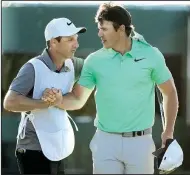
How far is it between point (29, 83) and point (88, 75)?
346mm

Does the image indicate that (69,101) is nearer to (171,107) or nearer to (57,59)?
(57,59)

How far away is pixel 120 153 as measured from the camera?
3.22m

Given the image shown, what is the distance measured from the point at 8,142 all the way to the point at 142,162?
1.32 metres

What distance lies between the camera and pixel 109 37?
10.5 ft

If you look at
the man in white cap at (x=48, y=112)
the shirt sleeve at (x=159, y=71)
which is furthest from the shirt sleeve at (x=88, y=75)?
the shirt sleeve at (x=159, y=71)

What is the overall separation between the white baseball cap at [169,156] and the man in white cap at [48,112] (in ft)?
1.84

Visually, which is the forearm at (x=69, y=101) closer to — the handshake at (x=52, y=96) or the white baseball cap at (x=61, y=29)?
the handshake at (x=52, y=96)

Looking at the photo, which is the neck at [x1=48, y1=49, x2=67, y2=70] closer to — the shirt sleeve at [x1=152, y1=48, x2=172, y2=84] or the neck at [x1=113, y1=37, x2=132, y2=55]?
the neck at [x1=113, y1=37, x2=132, y2=55]

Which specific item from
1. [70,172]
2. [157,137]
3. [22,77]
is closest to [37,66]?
[22,77]

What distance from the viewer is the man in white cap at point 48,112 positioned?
325cm

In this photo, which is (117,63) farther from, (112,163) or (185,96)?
(185,96)

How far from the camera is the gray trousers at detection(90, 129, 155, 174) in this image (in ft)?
10.5

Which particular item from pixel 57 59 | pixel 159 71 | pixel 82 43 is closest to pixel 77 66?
pixel 57 59

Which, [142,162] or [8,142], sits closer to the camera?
[142,162]
